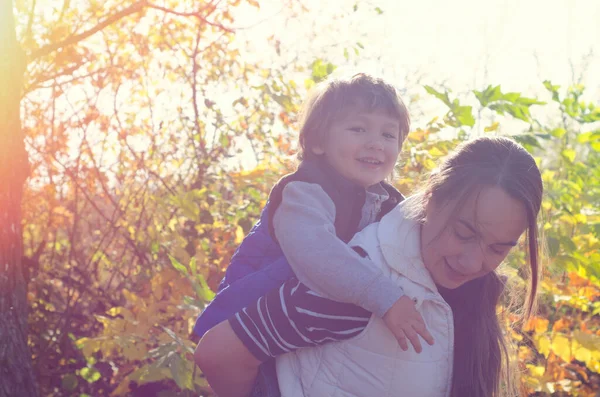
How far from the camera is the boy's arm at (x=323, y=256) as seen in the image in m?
1.64

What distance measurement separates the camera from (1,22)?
343cm

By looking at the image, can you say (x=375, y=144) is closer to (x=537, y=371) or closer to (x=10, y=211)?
(x=537, y=371)

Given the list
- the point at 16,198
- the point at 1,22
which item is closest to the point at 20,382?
the point at 16,198

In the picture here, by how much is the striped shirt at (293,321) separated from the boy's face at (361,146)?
18.2 inches

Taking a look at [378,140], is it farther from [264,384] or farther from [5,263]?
[5,263]

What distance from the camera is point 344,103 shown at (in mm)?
2133

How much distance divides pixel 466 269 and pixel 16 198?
2538 mm

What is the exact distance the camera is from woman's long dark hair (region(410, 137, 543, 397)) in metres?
1.71

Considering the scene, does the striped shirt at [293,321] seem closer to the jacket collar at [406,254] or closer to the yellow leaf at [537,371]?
the jacket collar at [406,254]

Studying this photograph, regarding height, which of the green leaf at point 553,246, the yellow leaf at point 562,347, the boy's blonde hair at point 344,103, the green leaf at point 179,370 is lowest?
the yellow leaf at point 562,347

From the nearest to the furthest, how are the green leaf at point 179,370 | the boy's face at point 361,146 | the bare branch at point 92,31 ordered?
the boy's face at point 361,146 < the green leaf at point 179,370 < the bare branch at point 92,31

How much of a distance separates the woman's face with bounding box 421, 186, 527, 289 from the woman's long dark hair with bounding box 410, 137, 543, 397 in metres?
0.02

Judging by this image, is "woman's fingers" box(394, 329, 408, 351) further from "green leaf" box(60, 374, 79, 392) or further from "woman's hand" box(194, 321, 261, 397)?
"green leaf" box(60, 374, 79, 392)

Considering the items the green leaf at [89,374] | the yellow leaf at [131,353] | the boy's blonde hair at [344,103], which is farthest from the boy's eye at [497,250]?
the green leaf at [89,374]
